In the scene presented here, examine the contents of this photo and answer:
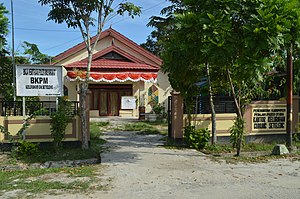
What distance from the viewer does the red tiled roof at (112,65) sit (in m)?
20.6

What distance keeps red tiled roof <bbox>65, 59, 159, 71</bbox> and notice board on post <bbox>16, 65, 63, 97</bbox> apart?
1115cm

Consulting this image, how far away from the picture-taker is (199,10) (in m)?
7.70

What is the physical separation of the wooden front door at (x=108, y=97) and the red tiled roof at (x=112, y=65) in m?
1.68

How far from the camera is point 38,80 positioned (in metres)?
9.21

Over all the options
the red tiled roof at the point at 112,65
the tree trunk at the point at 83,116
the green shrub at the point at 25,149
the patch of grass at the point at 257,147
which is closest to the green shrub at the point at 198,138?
the patch of grass at the point at 257,147

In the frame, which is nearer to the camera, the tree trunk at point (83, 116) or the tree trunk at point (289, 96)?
the tree trunk at point (83, 116)

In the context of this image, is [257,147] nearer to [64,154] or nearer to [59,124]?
[64,154]

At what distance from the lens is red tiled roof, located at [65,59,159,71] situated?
67.7 ft

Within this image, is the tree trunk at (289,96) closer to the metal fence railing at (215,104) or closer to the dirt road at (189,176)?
the dirt road at (189,176)

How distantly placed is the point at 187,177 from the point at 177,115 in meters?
4.02

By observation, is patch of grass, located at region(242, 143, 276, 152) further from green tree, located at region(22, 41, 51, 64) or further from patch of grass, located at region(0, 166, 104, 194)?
green tree, located at region(22, 41, 51, 64)

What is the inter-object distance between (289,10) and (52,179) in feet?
20.8

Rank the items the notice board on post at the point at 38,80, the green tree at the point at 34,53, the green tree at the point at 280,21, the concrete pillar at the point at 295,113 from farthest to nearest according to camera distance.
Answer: the green tree at the point at 34,53 → the concrete pillar at the point at 295,113 → the notice board on post at the point at 38,80 → the green tree at the point at 280,21

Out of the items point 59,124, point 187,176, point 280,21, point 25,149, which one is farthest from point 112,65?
point 280,21
